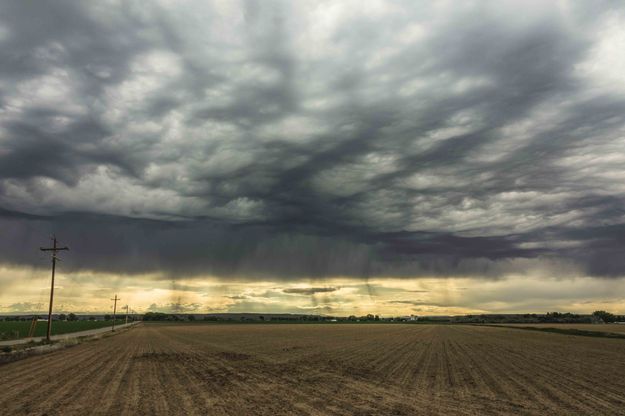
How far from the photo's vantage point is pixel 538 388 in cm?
2173

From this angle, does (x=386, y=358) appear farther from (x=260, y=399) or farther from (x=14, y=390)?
(x=14, y=390)

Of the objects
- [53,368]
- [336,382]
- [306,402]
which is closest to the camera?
[306,402]

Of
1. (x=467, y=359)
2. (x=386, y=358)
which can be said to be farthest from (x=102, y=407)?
(x=467, y=359)

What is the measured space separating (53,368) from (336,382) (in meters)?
19.5

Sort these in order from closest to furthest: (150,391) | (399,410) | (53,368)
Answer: (399,410), (150,391), (53,368)

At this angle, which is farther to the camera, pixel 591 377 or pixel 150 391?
pixel 591 377

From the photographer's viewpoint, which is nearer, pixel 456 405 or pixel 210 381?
pixel 456 405

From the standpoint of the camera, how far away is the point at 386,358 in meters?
37.3

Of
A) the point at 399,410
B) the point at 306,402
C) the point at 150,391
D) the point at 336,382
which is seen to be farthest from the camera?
the point at 336,382

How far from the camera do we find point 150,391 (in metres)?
20.3

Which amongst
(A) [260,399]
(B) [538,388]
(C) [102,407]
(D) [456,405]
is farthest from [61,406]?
(B) [538,388]

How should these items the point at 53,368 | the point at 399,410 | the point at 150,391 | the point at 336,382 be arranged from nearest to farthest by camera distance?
the point at 399,410 → the point at 150,391 → the point at 336,382 → the point at 53,368

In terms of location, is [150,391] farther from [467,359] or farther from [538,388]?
[467,359]

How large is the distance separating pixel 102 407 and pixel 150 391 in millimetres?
3644
